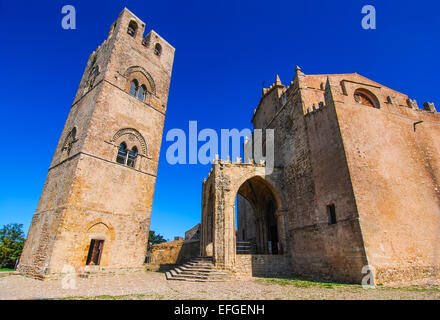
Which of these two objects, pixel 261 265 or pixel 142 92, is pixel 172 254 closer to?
pixel 261 265

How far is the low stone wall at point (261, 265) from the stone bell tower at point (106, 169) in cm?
622

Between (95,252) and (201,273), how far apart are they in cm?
593

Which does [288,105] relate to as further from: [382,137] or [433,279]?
[433,279]

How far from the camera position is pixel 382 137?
11.2 meters

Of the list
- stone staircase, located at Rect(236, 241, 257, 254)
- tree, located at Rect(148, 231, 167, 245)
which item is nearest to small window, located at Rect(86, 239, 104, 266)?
stone staircase, located at Rect(236, 241, 257, 254)

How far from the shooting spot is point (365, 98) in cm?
1352

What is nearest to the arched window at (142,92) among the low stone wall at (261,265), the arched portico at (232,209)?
the arched portico at (232,209)

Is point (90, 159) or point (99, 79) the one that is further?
point (99, 79)

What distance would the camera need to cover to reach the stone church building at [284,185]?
9.47 meters

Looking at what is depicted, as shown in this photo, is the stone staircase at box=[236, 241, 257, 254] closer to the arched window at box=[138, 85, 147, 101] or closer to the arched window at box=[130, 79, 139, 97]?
the arched window at box=[138, 85, 147, 101]

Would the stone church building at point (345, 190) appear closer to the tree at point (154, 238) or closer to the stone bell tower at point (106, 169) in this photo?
the stone bell tower at point (106, 169)

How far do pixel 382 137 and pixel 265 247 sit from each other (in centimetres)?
1039

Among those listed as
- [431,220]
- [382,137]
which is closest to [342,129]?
[382,137]
